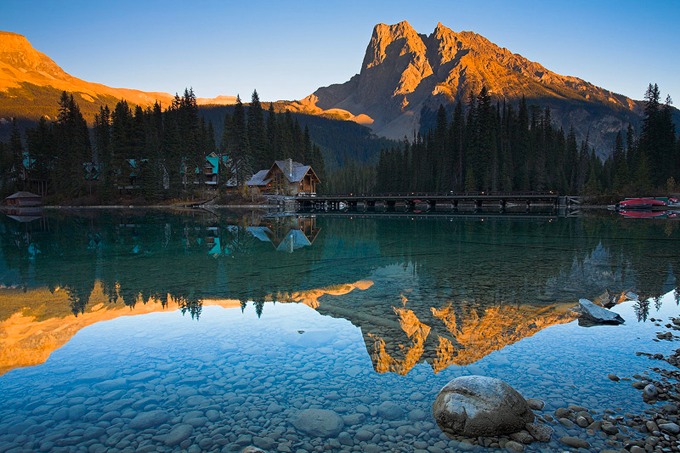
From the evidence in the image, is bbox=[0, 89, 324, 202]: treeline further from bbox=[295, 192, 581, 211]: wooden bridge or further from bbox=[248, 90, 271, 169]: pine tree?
bbox=[295, 192, 581, 211]: wooden bridge

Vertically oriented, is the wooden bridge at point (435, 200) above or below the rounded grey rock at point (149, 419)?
above

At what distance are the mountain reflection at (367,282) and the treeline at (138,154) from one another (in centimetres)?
5865

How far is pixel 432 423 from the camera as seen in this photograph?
6355 mm

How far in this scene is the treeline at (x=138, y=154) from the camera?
86.0 meters

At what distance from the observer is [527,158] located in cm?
9256

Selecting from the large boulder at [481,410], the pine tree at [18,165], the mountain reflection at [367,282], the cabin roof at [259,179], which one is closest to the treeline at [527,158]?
the cabin roof at [259,179]

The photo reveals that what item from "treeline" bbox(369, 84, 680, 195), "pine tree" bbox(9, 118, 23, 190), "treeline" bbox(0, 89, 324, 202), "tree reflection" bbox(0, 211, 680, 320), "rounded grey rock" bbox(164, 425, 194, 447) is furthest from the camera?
"pine tree" bbox(9, 118, 23, 190)

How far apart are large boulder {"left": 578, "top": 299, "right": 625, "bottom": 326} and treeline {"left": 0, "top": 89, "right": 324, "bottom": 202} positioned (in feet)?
271

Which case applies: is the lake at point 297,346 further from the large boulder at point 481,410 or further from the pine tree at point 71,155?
the pine tree at point 71,155

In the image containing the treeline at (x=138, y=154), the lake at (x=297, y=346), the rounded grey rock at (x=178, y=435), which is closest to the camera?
the rounded grey rock at (x=178, y=435)

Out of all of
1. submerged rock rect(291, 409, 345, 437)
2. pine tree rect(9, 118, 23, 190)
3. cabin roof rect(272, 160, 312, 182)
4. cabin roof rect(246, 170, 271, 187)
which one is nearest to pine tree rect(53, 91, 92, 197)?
pine tree rect(9, 118, 23, 190)

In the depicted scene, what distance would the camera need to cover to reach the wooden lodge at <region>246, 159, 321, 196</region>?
288ft

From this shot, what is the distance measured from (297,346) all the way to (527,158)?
3728 inches

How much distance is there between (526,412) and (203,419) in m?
4.95
